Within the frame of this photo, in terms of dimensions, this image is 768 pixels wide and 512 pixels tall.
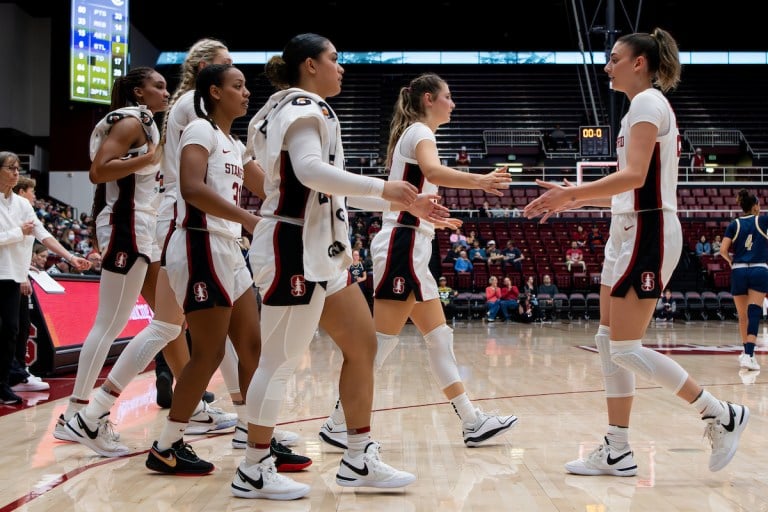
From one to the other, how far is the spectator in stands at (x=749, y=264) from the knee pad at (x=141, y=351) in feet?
18.2

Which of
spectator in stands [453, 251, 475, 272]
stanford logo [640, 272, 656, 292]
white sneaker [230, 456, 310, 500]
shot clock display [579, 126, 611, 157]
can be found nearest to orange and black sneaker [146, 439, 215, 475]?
white sneaker [230, 456, 310, 500]

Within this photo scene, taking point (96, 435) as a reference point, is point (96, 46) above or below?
above

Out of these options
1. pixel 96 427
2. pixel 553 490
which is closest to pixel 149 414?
pixel 96 427

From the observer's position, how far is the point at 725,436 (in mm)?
2988

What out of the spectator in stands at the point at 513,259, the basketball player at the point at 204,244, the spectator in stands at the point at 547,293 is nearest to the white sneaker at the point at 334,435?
the basketball player at the point at 204,244

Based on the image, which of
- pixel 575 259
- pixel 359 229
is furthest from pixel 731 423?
pixel 359 229

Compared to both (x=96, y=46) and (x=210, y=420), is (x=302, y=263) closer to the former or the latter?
(x=210, y=420)

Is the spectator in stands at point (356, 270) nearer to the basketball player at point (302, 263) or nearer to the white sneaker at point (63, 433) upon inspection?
the basketball player at point (302, 263)

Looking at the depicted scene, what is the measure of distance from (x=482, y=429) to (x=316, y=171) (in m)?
1.70

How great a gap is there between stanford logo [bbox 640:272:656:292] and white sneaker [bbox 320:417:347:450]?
5.00ft

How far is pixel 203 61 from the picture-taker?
361 centimetres

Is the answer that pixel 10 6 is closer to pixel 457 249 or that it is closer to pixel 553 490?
pixel 457 249

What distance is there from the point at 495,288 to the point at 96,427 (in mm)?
12841

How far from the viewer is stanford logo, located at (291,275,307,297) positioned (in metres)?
2.64
